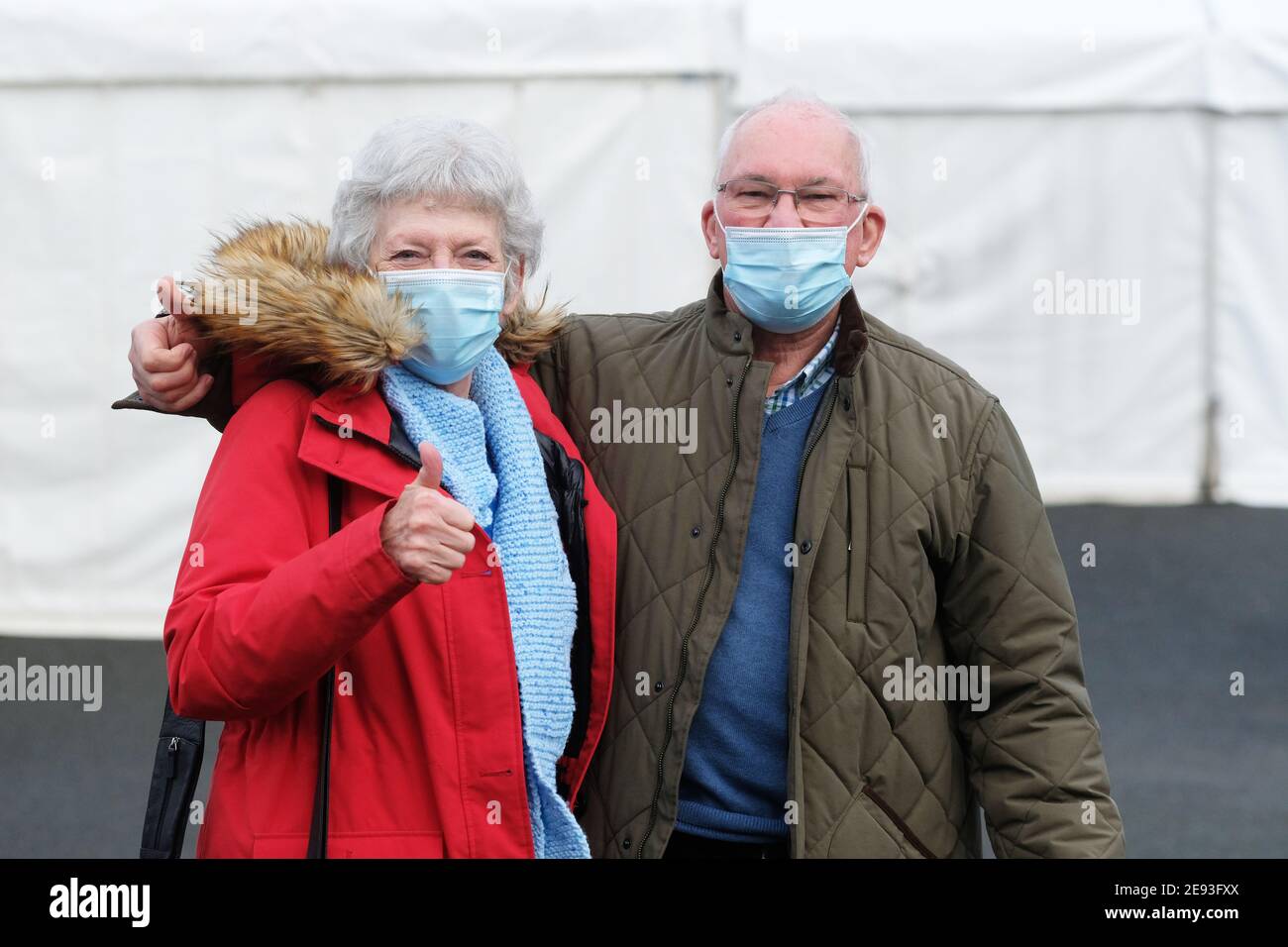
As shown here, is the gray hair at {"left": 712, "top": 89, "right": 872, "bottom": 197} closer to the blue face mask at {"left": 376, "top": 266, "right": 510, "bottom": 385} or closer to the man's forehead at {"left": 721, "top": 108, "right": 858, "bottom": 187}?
the man's forehead at {"left": 721, "top": 108, "right": 858, "bottom": 187}

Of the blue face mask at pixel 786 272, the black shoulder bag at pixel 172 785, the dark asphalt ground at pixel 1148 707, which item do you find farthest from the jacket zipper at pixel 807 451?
the dark asphalt ground at pixel 1148 707

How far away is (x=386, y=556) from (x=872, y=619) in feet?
2.58

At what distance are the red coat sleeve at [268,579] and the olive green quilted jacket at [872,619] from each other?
0.55 metres

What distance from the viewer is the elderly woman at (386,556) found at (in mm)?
1685

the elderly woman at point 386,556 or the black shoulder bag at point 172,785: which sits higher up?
the elderly woman at point 386,556

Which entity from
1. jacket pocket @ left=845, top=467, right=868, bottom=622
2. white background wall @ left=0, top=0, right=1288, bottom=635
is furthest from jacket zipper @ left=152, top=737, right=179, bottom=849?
white background wall @ left=0, top=0, right=1288, bottom=635

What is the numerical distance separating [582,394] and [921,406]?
1.74 feet

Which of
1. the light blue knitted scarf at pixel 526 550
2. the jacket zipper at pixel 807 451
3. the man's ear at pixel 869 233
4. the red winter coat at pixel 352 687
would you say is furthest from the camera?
the man's ear at pixel 869 233

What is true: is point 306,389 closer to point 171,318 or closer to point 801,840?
point 171,318

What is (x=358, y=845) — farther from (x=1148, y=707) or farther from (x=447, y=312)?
(x=1148, y=707)

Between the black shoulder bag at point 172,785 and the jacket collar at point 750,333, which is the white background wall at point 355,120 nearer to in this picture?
the jacket collar at point 750,333

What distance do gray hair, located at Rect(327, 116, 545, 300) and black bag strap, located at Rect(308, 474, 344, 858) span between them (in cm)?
36

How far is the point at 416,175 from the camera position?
1.92 metres

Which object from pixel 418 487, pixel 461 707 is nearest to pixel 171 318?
pixel 418 487
